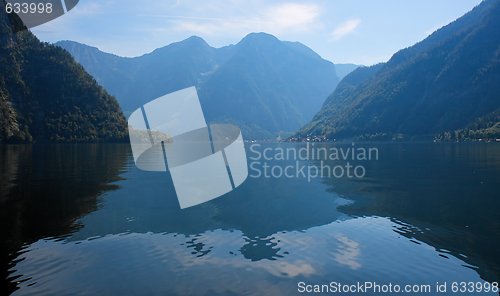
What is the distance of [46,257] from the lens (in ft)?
84.4

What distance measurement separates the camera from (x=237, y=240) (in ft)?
107

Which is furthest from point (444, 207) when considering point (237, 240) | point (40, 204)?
point (40, 204)

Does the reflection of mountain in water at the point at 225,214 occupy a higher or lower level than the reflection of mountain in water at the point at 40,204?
lower

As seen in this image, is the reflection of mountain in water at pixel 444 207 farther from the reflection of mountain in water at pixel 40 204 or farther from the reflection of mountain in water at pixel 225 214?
the reflection of mountain in water at pixel 40 204

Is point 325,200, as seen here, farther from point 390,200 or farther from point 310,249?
point 310,249

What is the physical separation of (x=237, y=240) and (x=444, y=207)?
28.6m

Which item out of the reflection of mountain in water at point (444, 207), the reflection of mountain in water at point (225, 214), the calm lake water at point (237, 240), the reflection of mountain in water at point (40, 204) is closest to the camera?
the calm lake water at point (237, 240)

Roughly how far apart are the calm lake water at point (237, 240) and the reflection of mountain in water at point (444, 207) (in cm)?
20

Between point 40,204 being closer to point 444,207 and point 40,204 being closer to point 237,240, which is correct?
point 237,240

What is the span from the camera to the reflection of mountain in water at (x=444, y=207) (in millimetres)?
30047

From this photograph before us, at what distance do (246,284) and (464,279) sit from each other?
13.8m

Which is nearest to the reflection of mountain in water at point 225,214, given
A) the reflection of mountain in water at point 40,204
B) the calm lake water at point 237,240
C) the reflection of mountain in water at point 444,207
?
the calm lake water at point 237,240

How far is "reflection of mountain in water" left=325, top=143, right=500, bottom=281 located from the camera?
30047 millimetres

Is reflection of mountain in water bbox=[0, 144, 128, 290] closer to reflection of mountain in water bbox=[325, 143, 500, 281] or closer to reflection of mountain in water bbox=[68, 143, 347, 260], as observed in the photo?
reflection of mountain in water bbox=[68, 143, 347, 260]
